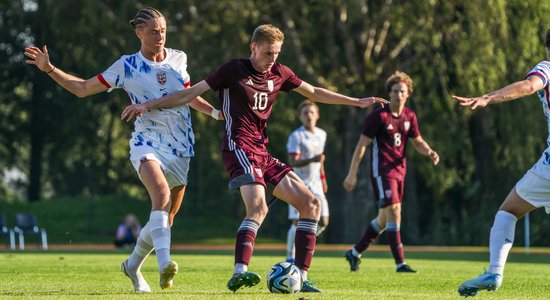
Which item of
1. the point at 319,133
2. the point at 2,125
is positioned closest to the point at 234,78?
the point at 319,133

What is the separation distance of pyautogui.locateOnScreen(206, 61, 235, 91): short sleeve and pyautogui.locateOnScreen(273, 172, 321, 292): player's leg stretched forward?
36.7 inches

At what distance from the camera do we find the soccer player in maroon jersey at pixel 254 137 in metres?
9.80

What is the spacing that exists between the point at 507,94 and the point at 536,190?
93 centimetres

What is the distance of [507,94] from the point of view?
28.0 feet

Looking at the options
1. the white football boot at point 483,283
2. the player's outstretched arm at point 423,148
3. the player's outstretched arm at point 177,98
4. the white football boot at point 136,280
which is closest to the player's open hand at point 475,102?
the white football boot at point 483,283

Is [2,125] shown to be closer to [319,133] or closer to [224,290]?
[319,133]

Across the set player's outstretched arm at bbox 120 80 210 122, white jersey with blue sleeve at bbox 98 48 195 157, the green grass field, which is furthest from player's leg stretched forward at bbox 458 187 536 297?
white jersey with blue sleeve at bbox 98 48 195 157

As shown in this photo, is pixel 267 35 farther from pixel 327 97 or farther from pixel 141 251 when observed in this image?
pixel 141 251

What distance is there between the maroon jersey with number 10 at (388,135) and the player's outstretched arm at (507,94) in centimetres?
618

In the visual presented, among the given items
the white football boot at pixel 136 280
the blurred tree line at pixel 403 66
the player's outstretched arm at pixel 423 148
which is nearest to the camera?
the white football boot at pixel 136 280

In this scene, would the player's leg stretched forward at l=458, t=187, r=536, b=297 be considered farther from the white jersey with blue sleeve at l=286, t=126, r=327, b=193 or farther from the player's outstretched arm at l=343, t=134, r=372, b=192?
the white jersey with blue sleeve at l=286, t=126, r=327, b=193

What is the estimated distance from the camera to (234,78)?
32.6ft

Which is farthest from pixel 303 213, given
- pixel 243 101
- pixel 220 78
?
pixel 220 78

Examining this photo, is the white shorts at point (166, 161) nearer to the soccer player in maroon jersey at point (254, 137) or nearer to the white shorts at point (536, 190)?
the soccer player in maroon jersey at point (254, 137)
